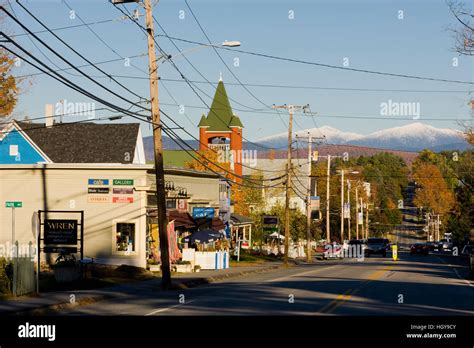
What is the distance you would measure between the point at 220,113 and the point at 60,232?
9436 cm

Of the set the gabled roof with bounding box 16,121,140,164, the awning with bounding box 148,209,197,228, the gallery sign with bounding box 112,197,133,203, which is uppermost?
the gabled roof with bounding box 16,121,140,164

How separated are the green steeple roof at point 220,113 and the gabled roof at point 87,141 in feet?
222

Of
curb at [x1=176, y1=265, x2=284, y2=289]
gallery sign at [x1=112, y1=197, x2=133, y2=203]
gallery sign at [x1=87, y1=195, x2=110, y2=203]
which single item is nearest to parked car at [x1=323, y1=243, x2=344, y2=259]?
curb at [x1=176, y1=265, x2=284, y2=289]

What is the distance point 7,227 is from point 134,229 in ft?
24.0

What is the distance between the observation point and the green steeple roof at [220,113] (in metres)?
127

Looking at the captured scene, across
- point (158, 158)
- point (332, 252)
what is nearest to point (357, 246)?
point (332, 252)

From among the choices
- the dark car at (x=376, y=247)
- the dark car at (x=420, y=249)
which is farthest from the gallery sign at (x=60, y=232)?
the dark car at (x=420, y=249)

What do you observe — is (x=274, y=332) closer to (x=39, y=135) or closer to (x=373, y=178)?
(x=39, y=135)

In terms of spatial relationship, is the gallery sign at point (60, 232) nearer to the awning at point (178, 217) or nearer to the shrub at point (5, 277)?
the shrub at point (5, 277)

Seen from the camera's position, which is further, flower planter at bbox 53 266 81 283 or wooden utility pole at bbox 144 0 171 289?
wooden utility pole at bbox 144 0 171 289

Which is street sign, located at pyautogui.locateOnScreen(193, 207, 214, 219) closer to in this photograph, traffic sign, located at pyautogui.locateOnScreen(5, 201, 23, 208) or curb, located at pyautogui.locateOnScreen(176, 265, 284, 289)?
curb, located at pyautogui.locateOnScreen(176, 265, 284, 289)

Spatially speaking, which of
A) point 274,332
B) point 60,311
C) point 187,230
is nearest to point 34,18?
point 60,311

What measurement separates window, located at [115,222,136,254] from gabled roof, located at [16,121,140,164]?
8.63 m

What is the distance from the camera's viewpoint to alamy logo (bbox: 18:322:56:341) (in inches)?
663
